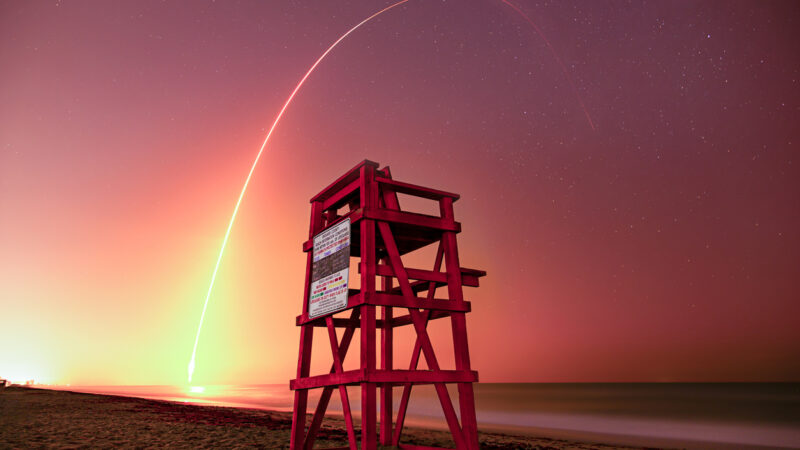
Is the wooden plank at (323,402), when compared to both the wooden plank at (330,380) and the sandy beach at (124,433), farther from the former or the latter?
the sandy beach at (124,433)

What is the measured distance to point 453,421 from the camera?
28.6ft

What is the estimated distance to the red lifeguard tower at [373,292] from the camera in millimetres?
8453

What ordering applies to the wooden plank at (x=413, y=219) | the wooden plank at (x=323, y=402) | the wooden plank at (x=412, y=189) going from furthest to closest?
the wooden plank at (x=323, y=402) < the wooden plank at (x=412, y=189) < the wooden plank at (x=413, y=219)

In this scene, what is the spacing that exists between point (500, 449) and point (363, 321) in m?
10.6

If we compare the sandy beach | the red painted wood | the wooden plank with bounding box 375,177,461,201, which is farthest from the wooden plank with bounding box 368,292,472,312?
the sandy beach

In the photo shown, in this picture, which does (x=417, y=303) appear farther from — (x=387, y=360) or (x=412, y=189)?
(x=387, y=360)

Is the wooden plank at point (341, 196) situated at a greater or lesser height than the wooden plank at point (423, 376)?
greater

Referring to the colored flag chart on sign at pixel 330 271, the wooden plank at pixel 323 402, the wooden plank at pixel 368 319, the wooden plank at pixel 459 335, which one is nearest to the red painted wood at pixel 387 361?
the wooden plank at pixel 323 402

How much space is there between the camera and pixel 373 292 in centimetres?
846

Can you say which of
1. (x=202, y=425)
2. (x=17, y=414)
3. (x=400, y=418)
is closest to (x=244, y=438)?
(x=202, y=425)

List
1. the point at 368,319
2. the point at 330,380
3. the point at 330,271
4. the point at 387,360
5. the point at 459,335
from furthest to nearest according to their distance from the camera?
the point at 387,360 < the point at 330,271 < the point at 459,335 < the point at 330,380 < the point at 368,319

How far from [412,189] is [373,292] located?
221 centimetres

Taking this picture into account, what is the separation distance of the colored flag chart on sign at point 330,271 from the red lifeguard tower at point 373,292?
0.7 inches

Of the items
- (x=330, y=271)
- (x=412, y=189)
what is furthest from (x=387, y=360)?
(x=412, y=189)
